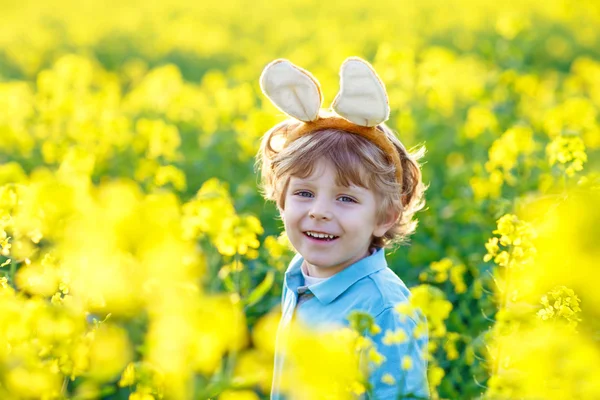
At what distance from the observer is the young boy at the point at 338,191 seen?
2.39 m

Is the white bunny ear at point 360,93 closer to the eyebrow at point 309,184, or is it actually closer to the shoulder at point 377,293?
the eyebrow at point 309,184

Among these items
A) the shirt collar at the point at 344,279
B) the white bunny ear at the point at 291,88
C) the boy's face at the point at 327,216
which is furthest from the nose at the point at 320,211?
the white bunny ear at the point at 291,88

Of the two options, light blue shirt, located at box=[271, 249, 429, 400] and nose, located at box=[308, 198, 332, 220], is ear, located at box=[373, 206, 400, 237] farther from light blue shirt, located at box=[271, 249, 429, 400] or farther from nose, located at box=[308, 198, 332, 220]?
nose, located at box=[308, 198, 332, 220]

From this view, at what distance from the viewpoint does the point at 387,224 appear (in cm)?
256

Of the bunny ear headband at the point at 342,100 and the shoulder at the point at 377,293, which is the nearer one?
the shoulder at the point at 377,293

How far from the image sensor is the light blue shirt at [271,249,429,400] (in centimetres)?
216

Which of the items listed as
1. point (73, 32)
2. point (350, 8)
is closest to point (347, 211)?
point (73, 32)

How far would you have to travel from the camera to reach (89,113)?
5.66m

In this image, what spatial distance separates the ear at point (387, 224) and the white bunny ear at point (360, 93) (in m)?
0.28

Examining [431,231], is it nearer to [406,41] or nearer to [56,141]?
[56,141]

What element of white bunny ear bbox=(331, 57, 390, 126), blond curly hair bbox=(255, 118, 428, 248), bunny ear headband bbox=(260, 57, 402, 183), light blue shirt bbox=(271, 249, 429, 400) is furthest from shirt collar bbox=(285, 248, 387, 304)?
white bunny ear bbox=(331, 57, 390, 126)

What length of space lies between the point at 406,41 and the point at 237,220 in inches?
434

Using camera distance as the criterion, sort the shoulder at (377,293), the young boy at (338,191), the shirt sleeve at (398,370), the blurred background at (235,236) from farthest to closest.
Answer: the young boy at (338,191) < the shoulder at (377,293) < the shirt sleeve at (398,370) < the blurred background at (235,236)

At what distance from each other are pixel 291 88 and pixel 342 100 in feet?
0.49
